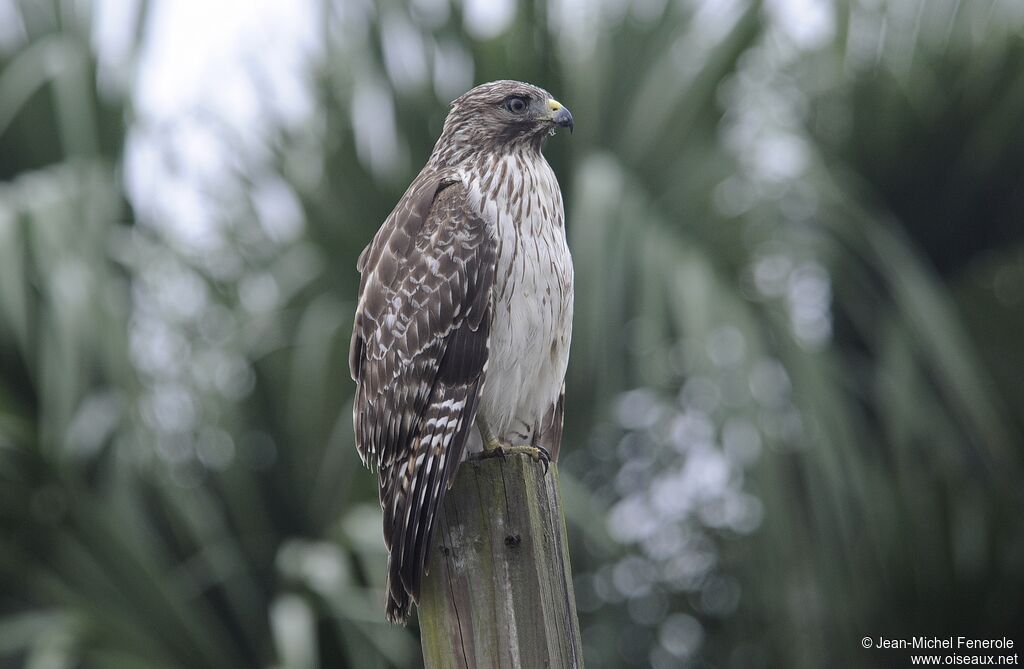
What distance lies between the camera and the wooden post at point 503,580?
215 cm

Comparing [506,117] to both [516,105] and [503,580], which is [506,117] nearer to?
[516,105]

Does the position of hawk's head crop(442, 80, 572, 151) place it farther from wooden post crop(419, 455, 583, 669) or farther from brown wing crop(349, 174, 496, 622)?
wooden post crop(419, 455, 583, 669)

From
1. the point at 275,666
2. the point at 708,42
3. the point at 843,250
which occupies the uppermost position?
the point at 708,42

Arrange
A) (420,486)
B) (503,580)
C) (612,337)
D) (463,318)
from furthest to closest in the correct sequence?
(612,337) → (463,318) → (420,486) → (503,580)

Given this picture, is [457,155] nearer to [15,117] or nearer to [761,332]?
[761,332]

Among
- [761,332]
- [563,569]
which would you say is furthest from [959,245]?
[563,569]

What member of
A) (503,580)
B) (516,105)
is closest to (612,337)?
(516,105)

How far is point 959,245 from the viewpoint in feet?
17.1

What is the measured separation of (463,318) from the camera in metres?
2.90

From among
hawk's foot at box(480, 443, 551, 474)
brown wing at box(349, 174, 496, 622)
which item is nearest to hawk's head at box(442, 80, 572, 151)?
brown wing at box(349, 174, 496, 622)

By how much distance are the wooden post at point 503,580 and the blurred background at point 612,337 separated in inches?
75.2

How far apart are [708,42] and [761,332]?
130cm

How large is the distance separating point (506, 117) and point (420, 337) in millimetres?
735

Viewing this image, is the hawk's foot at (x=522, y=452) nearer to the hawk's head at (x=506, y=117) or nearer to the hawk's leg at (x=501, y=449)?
the hawk's leg at (x=501, y=449)
